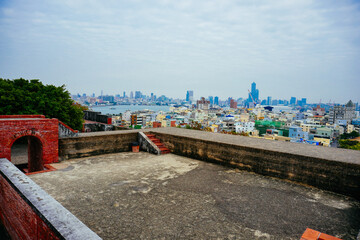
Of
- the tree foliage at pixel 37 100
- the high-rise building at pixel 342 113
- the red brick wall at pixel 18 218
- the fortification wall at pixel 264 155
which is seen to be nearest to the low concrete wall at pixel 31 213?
the red brick wall at pixel 18 218

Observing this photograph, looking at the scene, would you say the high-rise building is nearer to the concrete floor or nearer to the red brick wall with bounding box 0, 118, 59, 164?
the concrete floor

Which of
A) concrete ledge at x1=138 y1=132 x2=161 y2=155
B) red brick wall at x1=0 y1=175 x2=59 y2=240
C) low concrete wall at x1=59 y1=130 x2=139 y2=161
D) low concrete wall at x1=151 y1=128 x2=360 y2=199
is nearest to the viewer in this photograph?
red brick wall at x1=0 y1=175 x2=59 y2=240

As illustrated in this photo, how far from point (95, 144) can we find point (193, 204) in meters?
5.87

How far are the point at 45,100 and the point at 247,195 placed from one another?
16.1m

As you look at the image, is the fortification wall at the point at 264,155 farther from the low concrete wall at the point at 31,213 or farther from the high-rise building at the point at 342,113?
the high-rise building at the point at 342,113

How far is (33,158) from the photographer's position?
8.73m

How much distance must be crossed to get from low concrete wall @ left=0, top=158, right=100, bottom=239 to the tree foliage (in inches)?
451

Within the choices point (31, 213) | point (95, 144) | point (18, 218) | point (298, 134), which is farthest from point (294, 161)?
point (298, 134)

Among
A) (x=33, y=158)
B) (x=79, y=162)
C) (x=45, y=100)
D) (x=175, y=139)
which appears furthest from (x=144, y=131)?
(x=45, y=100)

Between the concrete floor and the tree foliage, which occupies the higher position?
Answer: the tree foliage

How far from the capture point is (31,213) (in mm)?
3760

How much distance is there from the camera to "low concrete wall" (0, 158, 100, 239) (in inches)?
118

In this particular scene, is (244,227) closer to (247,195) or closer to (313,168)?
(247,195)

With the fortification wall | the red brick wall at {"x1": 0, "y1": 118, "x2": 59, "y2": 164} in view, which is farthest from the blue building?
the red brick wall at {"x1": 0, "y1": 118, "x2": 59, "y2": 164}
